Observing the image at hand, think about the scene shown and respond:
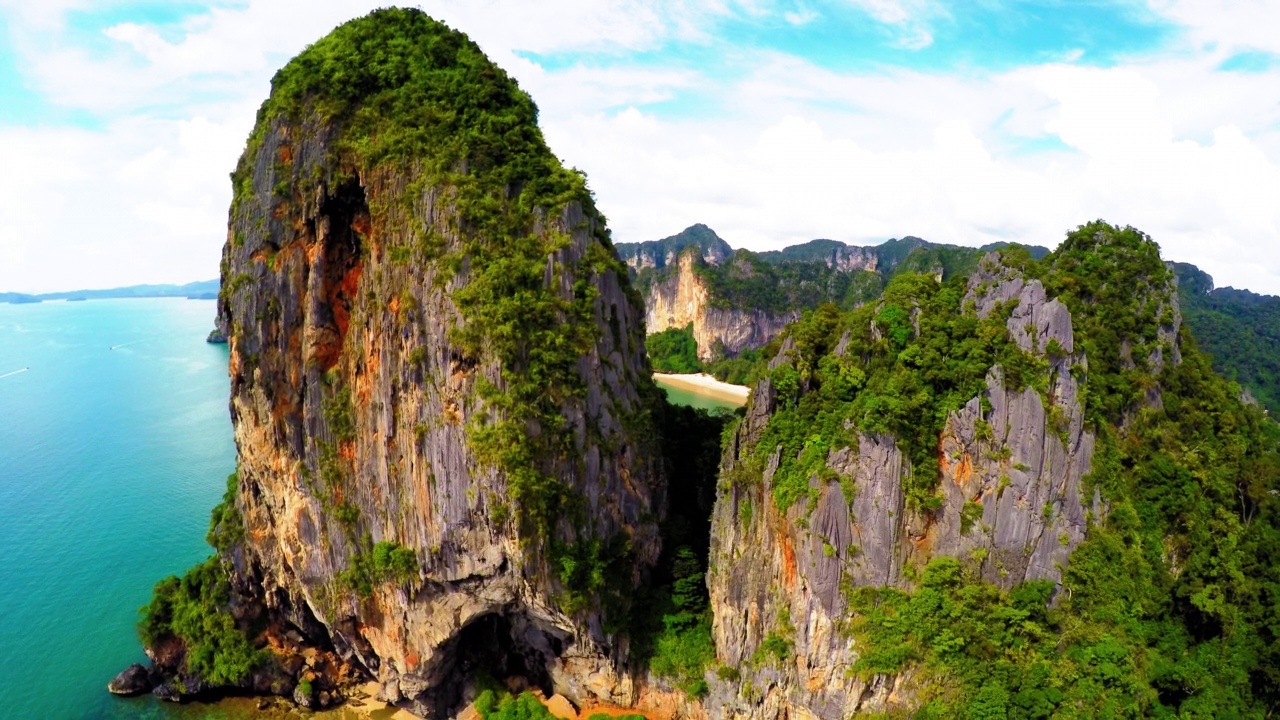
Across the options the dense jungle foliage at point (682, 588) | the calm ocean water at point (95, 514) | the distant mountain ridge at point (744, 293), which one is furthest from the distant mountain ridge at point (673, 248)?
the dense jungle foliage at point (682, 588)

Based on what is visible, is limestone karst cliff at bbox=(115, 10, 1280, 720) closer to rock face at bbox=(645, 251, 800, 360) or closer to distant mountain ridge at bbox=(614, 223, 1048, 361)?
distant mountain ridge at bbox=(614, 223, 1048, 361)

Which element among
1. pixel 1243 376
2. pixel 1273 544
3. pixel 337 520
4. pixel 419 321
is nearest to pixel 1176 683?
pixel 1273 544

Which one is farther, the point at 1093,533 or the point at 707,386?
the point at 707,386

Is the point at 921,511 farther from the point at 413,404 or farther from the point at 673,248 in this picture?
the point at 673,248

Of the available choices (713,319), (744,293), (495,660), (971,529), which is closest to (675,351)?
(713,319)

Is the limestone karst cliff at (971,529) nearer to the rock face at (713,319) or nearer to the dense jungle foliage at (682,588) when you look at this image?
the dense jungle foliage at (682,588)

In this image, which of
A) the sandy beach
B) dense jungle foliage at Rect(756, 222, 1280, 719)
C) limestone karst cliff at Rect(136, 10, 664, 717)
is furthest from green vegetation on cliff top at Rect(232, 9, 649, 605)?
the sandy beach
